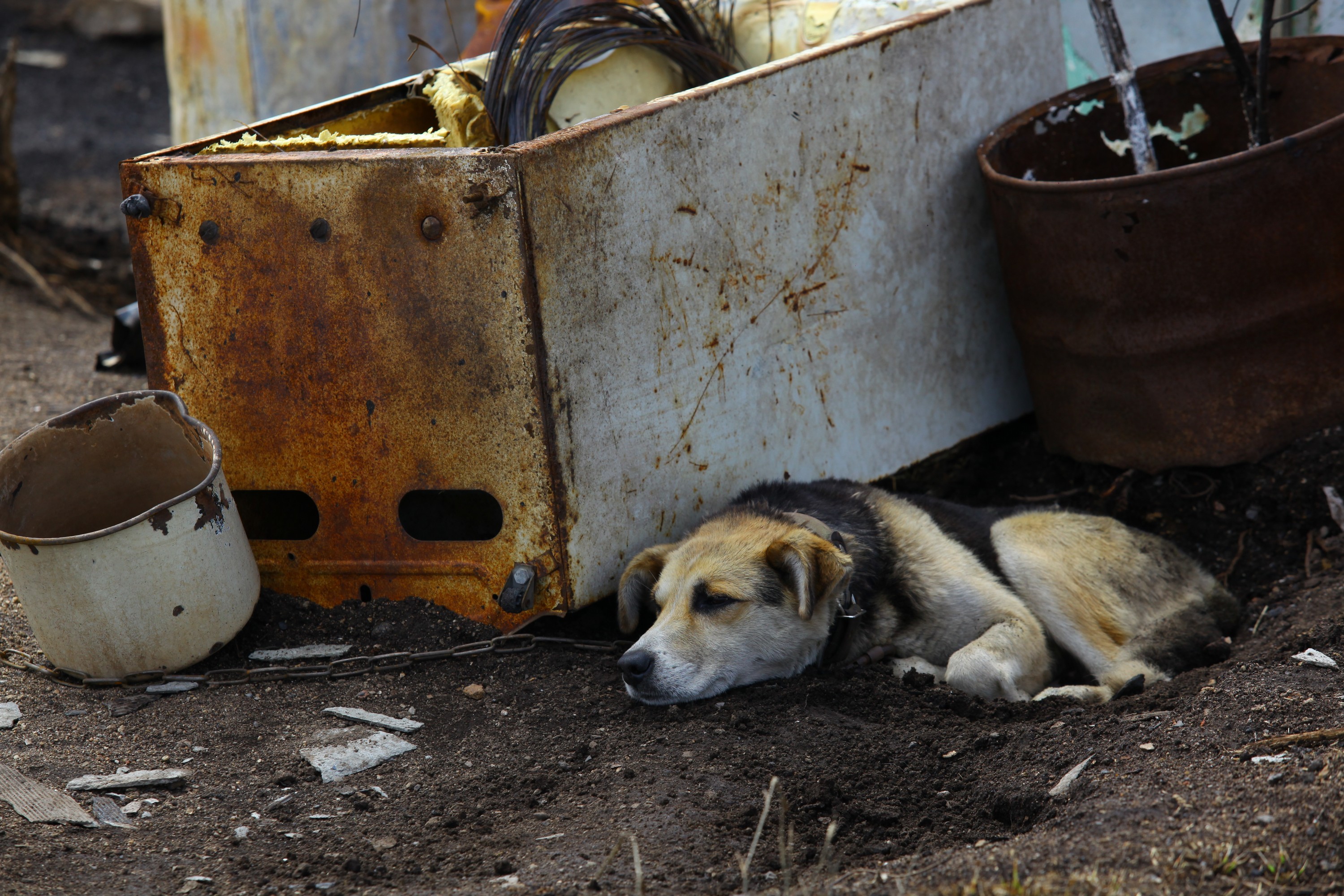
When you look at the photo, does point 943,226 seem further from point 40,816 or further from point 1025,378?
point 40,816

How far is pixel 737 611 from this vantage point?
12.3 ft

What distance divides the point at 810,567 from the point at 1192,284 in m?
2.04

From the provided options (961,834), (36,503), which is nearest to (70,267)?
(36,503)

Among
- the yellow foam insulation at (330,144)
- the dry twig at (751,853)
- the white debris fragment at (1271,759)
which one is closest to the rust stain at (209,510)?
the yellow foam insulation at (330,144)

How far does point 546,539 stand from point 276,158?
1551mm

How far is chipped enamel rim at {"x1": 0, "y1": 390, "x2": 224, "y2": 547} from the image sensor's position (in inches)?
138

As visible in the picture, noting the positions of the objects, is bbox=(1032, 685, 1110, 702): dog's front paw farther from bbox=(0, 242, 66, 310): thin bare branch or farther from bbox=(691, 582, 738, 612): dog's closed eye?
bbox=(0, 242, 66, 310): thin bare branch

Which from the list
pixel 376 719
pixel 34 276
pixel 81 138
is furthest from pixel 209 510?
pixel 81 138


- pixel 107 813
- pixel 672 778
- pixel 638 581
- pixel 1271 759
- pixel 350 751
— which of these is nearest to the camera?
pixel 1271 759

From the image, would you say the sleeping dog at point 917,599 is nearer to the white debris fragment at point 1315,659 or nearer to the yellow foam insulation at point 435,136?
the white debris fragment at point 1315,659

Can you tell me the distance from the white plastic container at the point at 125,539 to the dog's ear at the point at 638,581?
1260 millimetres

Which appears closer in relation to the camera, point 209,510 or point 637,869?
point 637,869

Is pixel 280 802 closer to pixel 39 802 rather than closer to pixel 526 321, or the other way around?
pixel 39 802

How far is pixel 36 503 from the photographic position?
4020mm
